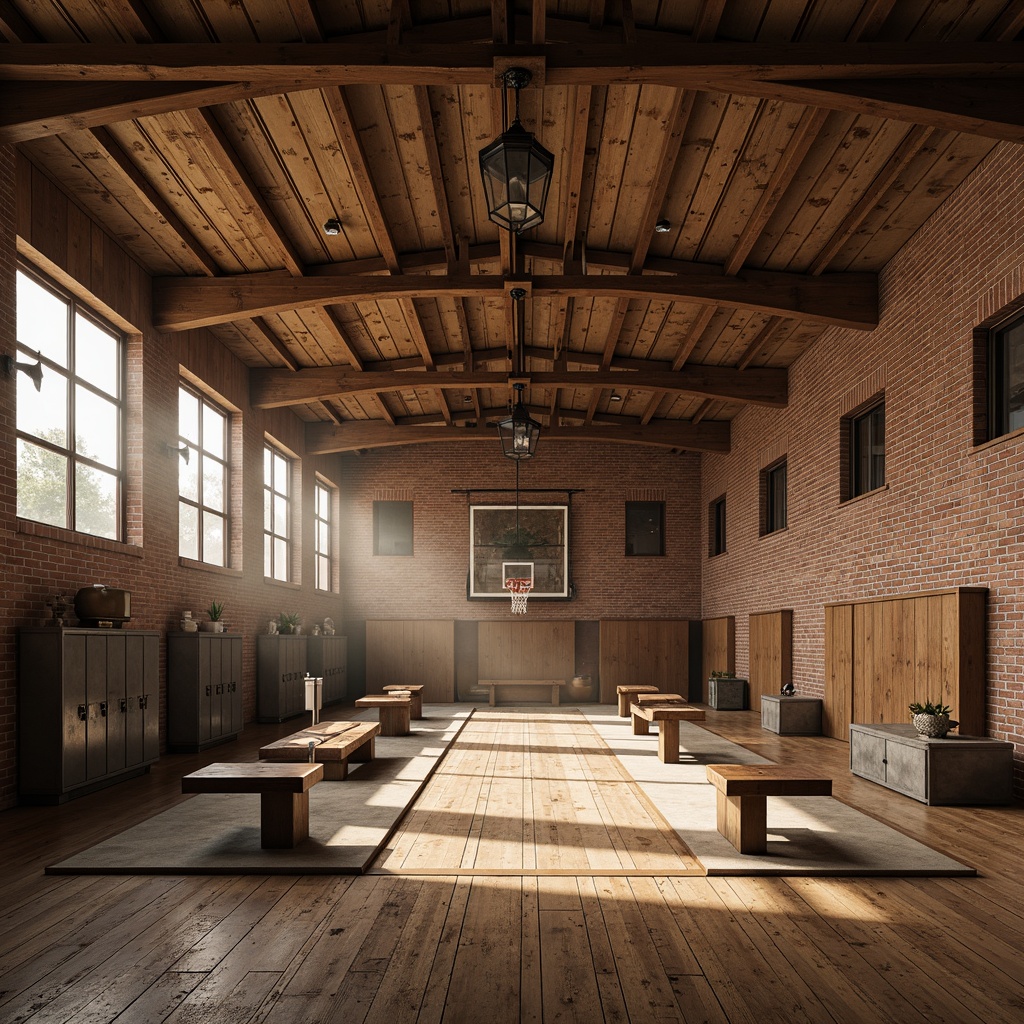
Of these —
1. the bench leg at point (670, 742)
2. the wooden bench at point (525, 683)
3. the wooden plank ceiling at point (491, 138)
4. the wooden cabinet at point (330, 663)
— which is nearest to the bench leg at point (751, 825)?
the bench leg at point (670, 742)

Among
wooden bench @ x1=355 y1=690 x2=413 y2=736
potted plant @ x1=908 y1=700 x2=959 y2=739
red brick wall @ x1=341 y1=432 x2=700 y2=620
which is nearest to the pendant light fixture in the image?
wooden bench @ x1=355 y1=690 x2=413 y2=736

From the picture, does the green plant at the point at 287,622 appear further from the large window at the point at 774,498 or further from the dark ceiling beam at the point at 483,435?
the large window at the point at 774,498

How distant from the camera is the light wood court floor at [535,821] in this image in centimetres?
464

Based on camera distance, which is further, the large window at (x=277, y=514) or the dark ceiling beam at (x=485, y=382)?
the large window at (x=277, y=514)

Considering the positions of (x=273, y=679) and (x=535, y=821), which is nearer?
(x=535, y=821)

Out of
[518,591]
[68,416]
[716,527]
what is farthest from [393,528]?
[68,416]

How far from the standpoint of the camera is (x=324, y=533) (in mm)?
15781

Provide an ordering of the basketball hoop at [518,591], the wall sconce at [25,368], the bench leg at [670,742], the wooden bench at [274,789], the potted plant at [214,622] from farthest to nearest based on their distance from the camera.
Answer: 1. the basketball hoop at [518,591]
2. the potted plant at [214,622]
3. the bench leg at [670,742]
4. the wall sconce at [25,368]
5. the wooden bench at [274,789]

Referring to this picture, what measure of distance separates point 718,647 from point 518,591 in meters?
3.47

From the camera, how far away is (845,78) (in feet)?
17.9

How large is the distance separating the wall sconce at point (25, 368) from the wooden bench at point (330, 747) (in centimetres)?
291

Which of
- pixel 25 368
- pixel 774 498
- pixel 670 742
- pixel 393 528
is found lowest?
pixel 670 742

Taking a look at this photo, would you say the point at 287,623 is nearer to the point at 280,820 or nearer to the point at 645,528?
the point at 645,528

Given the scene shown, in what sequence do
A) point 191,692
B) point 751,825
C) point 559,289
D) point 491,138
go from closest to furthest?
point 751,825 < point 491,138 < point 191,692 < point 559,289
